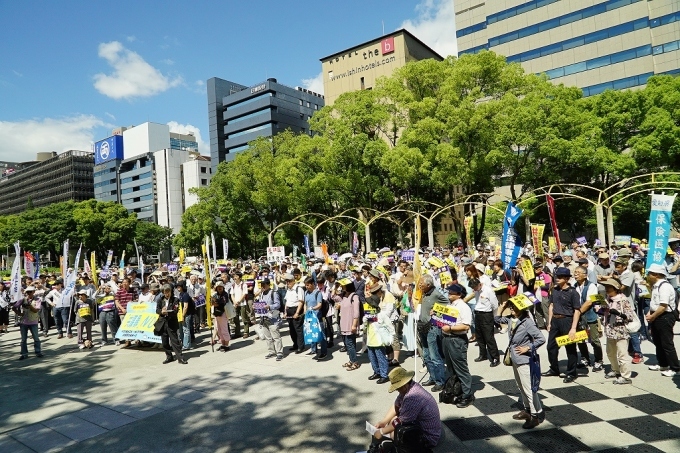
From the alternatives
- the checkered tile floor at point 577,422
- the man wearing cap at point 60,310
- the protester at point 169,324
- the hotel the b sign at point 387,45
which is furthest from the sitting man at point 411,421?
the hotel the b sign at point 387,45

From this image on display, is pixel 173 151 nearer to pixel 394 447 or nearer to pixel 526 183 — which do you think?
pixel 526 183

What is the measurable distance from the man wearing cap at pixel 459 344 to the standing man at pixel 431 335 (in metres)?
0.39

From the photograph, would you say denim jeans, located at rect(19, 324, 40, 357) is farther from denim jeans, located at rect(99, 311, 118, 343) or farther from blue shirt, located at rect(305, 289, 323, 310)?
blue shirt, located at rect(305, 289, 323, 310)

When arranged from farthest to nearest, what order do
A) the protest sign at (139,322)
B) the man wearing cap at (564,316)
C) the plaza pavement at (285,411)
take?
1. the protest sign at (139,322)
2. the man wearing cap at (564,316)
3. the plaza pavement at (285,411)

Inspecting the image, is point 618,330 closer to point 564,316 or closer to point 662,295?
point 564,316

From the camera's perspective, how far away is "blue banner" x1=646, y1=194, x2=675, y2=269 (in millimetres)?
9406

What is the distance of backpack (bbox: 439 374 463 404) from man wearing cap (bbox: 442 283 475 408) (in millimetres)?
94

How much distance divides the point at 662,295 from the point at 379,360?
4.60m

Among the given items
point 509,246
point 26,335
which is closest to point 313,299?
point 509,246

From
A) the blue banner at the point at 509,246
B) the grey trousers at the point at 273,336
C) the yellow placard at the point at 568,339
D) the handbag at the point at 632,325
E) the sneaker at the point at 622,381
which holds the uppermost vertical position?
the blue banner at the point at 509,246

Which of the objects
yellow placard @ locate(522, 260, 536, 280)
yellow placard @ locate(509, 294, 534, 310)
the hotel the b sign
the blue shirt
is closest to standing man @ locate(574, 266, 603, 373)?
yellow placard @ locate(522, 260, 536, 280)

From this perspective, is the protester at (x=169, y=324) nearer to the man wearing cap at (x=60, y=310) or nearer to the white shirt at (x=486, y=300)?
the man wearing cap at (x=60, y=310)

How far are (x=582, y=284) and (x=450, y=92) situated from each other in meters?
26.6

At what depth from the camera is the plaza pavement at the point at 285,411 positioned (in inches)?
218
